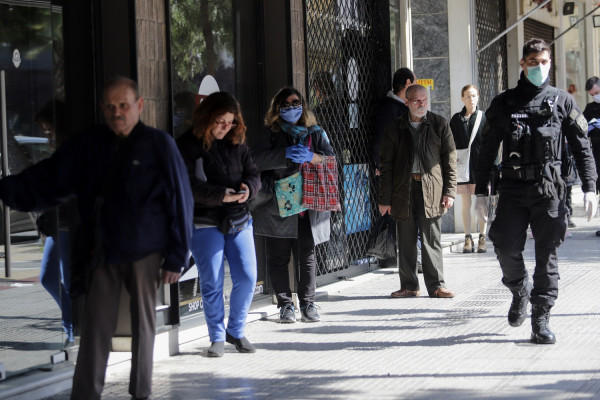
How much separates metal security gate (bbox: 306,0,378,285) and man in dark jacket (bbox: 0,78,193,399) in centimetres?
476

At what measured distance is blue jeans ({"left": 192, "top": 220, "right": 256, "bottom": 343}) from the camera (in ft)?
23.9

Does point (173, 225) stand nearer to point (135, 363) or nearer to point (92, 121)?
point (135, 363)

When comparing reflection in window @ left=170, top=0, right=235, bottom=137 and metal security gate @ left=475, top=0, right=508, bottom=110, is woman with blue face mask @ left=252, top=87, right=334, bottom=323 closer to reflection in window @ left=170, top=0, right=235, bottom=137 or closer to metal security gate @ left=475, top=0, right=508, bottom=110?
reflection in window @ left=170, top=0, right=235, bottom=137

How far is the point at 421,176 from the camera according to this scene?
9.54 m

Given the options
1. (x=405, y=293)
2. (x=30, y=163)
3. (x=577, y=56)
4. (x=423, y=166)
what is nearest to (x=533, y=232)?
(x=423, y=166)

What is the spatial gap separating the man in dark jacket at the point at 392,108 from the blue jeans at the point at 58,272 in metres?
4.74

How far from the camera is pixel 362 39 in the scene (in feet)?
38.2

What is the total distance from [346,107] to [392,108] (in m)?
0.49

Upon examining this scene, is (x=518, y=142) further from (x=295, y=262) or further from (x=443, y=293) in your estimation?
(x=443, y=293)

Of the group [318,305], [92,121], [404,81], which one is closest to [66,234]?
[92,121]

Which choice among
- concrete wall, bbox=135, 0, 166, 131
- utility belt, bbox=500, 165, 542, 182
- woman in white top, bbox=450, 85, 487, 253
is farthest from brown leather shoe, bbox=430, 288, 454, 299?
concrete wall, bbox=135, 0, 166, 131

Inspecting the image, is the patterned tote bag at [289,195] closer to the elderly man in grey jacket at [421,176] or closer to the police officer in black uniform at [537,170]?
the elderly man in grey jacket at [421,176]

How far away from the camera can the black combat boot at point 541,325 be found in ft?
24.2

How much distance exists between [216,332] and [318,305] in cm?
234
